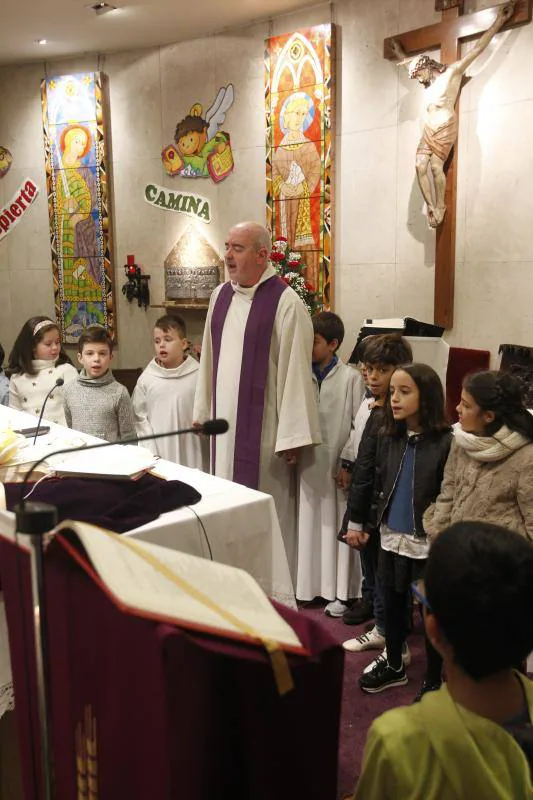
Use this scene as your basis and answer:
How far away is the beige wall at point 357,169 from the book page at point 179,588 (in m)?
4.27

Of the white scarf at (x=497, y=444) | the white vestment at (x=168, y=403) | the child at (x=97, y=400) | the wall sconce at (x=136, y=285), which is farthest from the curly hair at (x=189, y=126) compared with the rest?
the white scarf at (x=497, y=444)

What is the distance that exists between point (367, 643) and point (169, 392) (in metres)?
1.71

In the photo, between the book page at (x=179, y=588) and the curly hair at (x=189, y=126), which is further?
the curly hair at (x=189, y=126)

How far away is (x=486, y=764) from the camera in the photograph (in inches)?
44.8

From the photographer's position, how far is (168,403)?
411 centimetres

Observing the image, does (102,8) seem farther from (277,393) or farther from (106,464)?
(106,464)

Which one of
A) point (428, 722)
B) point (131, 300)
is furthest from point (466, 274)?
point (428, 722)

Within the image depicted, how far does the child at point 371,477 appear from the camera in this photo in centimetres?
313

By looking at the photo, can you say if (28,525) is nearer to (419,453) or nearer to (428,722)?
(428,722)

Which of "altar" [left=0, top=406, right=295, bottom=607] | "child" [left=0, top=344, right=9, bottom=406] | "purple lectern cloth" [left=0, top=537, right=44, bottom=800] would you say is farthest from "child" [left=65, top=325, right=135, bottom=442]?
"purple lectern cloth" [left=0, top=537, right=44, bottom=800]

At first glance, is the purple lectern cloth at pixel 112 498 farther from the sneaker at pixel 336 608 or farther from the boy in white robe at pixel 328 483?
the sneaker at pixel 336 608

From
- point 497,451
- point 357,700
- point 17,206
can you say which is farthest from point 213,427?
point 17,206

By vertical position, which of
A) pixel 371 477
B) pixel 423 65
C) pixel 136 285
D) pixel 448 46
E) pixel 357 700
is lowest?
pixel 357 700

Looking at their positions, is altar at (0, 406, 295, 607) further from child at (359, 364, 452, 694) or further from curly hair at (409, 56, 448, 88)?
curly hair at (409, 56, 448, 88)
